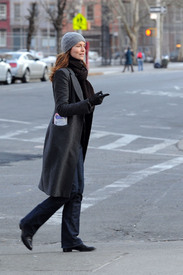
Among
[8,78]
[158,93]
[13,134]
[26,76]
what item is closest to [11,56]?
[26,76]

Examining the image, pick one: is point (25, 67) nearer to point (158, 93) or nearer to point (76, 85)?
point (158, 93)

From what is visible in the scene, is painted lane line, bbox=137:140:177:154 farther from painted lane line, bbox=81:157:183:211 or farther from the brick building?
the brick building

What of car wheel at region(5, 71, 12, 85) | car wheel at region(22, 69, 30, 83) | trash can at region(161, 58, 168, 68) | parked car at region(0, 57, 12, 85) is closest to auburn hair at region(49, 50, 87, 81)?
parked car at region(0, 57, 12, 85)

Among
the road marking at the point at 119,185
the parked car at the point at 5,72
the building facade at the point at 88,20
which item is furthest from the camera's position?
the building facade at the point at 88,20

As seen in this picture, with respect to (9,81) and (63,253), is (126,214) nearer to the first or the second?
(63,253)

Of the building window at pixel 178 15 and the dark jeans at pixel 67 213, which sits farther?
the building window at pixel 178 15

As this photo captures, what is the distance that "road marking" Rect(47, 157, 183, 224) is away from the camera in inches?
355

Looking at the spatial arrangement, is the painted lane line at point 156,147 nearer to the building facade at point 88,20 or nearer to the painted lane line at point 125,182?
the painted lane line at point 125,182

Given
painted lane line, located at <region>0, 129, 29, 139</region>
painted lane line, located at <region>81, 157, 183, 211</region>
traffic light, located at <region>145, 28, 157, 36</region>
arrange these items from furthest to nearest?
traffic light, located at <region>145, 28, 157, 36</region>, painted lane line, located at <region>0, 129, 29, 139</region>, painted lane line, located at <region>81, 157, 183, 211</region>

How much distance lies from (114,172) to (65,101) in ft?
18.6

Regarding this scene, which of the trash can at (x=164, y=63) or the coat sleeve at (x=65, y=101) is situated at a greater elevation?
the coat sleeve at (x=65, y=101)

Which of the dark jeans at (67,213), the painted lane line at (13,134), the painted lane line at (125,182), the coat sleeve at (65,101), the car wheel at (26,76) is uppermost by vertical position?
the coat sleeve at (65,101)

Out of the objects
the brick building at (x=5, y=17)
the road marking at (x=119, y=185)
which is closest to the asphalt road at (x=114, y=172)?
the road marking at (x=119, y=185)

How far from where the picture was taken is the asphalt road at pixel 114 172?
7926 mm
